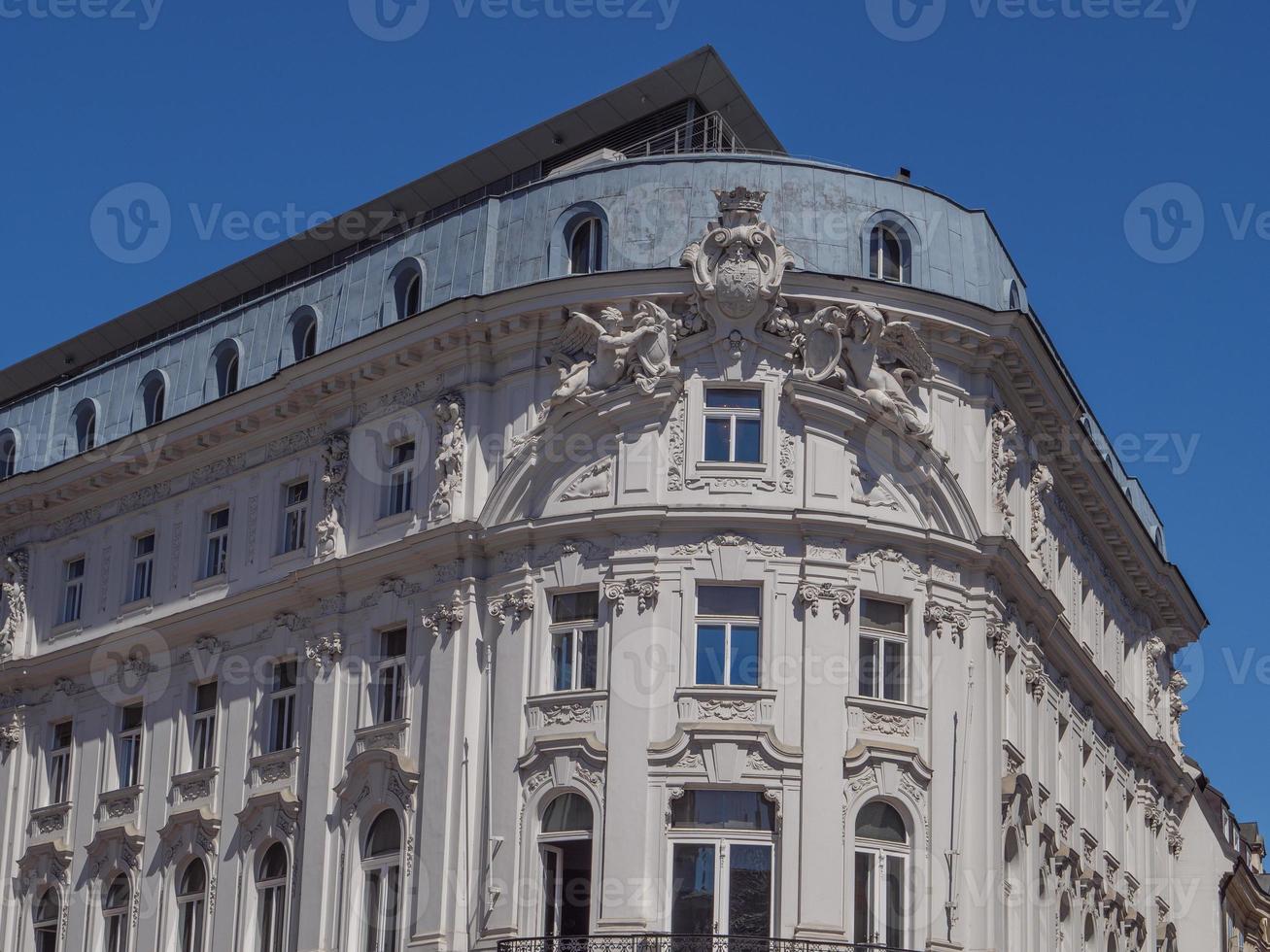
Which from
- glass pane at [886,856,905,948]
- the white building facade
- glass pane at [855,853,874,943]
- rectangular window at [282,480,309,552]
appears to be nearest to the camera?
glass pane at [855,853,874,943]

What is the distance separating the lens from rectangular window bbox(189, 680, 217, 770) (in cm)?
5203

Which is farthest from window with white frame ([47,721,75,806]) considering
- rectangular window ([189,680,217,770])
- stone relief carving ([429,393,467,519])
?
stone relief carving ([429,393,467,519])

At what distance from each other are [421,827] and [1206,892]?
98.1ft

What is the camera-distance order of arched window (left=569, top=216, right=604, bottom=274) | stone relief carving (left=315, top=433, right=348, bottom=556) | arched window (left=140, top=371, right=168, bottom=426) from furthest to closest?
arched window (left=140, top=371, right=168, bottom=426) → stone relief carving (left=315, top=433, right=348, bottom=556) → arched window (left=569, top=216, right=604, bottom=274)

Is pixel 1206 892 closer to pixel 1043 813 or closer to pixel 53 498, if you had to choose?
pixel 1043 813

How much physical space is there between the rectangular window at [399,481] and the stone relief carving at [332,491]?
1177 mm

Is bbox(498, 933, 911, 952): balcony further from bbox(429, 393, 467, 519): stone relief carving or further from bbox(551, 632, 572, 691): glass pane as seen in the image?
bbox(429, 393, 467, 519): stone relief carving

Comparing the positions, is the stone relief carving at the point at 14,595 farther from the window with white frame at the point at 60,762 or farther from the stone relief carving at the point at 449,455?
the stone relief carving at the point at 449,455

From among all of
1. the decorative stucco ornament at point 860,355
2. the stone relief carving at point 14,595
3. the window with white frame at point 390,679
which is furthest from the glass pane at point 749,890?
the stone relief carving at point 14,595

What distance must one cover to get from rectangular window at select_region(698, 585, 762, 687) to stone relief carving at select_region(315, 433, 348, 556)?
8697 mm

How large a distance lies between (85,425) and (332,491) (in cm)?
1110

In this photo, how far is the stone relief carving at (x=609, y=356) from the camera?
4650 cm

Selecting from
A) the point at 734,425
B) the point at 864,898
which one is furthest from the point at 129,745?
the point at 864,898

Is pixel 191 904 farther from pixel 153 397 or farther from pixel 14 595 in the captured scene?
pixel 153 397
